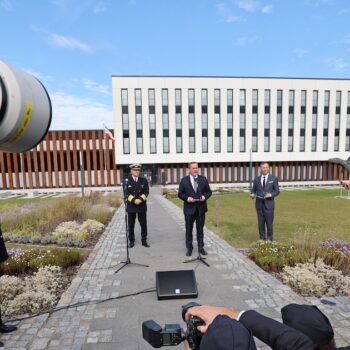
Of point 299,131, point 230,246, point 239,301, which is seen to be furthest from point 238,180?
point 239,301

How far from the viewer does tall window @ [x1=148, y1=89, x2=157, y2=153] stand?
32719 mm

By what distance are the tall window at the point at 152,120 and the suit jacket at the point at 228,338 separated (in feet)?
107

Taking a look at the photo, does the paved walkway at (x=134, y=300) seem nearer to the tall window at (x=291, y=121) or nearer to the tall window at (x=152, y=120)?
the tall window at (x=152, y=120)

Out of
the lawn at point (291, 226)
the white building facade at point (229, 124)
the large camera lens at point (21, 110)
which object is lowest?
the lawn at point (291, 226)

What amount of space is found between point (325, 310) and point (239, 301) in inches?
44.1

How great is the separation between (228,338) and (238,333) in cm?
4

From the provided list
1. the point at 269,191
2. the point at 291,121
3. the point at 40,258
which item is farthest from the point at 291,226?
the point at 291,121

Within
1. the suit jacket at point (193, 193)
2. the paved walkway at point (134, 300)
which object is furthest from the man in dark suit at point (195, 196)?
the paved walkway at point (134, 300)

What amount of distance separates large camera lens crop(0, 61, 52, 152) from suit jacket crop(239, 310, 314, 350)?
5.96 feet

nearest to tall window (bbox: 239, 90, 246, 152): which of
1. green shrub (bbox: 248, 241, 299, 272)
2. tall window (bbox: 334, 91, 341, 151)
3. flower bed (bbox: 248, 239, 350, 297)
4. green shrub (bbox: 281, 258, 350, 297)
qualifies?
tall window (bbox: 334, 91, 341, 151)

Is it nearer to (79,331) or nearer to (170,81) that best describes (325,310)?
(79,331)

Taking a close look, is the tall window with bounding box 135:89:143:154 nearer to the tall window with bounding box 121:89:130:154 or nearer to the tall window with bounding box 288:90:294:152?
the tall window with bounding box 121:89:130:154

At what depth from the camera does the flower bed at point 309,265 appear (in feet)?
13.5

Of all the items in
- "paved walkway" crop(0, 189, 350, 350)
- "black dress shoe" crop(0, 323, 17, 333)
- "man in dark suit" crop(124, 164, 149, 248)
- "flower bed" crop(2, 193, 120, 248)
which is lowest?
"flower bed" crop(2, 193, 120, 248)
